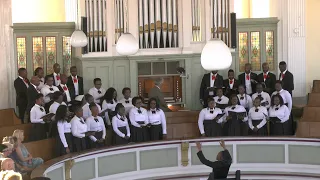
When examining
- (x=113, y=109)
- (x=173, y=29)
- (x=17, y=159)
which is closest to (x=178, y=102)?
(x=173, y=29)

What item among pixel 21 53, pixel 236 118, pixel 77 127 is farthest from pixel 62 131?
pixel 21 53

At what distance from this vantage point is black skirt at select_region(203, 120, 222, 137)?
14383mm

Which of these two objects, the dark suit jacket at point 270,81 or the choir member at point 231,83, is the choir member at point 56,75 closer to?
the choir member at point 231,83

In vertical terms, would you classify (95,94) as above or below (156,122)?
above

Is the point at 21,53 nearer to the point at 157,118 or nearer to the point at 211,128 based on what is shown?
the point at 157,118

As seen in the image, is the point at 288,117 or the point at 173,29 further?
the point at 173,29

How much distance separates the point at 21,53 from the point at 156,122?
3978 millimetres

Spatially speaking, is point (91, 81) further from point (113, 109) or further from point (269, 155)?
point (269, 155)

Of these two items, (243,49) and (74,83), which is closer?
(74,83)

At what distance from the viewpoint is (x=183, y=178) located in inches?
543

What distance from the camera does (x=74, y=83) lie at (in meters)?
15.5

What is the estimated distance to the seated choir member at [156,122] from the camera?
552 inches

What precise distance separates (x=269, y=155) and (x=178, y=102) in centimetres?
335

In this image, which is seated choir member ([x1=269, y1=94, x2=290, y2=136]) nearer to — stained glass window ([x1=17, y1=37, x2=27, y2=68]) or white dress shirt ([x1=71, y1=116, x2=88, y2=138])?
white dress shirt ([x1=71, y1=116, x2=88, y2=138])
